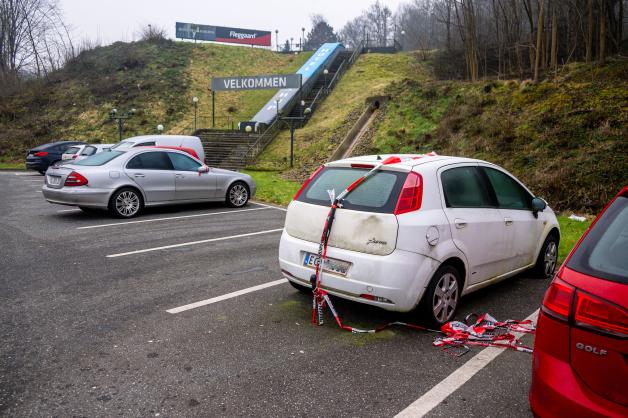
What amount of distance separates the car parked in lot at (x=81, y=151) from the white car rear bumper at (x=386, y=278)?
57.6ft

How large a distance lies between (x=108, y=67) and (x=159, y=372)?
1845 inches

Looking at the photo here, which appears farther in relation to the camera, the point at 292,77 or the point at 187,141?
the point at 292,77

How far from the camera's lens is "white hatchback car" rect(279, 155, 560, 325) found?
4.35 metres

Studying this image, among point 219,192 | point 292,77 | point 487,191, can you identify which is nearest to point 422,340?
point 487,191

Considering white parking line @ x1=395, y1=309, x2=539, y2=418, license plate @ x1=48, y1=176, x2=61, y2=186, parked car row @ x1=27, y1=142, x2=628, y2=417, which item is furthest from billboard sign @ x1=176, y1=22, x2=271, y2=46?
white parking line @ x1=395, y1=309, x2=539, y2=418

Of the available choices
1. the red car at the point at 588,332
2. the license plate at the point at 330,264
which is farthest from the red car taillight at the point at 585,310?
the license plate at the point at 330,264

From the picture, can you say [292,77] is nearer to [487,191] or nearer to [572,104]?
[572,104]

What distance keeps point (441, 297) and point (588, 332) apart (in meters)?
2.38

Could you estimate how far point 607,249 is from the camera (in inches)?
96.7

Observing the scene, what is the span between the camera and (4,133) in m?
34.8

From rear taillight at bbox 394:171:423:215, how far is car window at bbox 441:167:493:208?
39cm

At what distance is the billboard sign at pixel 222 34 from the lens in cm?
5231

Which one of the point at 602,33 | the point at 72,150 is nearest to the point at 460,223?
the point at 602,33

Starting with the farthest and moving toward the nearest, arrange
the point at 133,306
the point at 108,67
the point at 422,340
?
the point at 108,67 < the point at 133,306 < the point at 422,340
